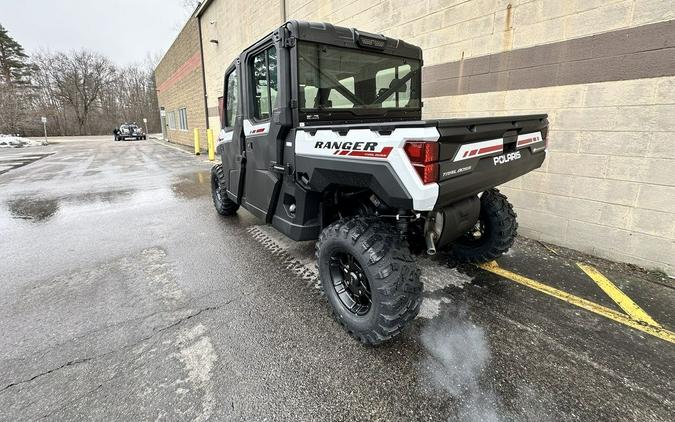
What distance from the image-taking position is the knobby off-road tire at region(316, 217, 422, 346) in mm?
2078

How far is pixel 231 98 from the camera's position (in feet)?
13.7

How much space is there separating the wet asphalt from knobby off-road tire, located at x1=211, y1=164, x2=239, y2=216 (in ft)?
4.78

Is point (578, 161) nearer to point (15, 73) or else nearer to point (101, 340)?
point (101, 340)

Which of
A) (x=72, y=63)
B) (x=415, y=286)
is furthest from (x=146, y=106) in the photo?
(x=415, y=286)

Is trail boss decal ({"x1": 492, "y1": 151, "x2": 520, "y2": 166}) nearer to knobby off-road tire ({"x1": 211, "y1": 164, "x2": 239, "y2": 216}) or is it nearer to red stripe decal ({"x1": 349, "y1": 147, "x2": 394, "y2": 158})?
red stripe decal ({"x1": 349, "y1": 147, "x2": 394, "y2": 158})

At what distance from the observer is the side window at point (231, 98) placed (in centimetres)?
389

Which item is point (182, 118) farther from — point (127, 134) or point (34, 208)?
point (34, 208)

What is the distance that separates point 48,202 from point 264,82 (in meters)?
6.50

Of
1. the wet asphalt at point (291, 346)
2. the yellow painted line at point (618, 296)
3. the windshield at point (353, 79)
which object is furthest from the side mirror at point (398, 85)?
the yellow painted line at point (618, 296)

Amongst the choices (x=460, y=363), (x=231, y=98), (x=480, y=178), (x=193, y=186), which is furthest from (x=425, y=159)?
(x=193, y=186)

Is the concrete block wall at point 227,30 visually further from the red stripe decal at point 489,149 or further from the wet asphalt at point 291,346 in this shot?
the red stripe decal at point 489,149

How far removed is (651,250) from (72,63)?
66.1m

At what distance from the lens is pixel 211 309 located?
2793 millimetres

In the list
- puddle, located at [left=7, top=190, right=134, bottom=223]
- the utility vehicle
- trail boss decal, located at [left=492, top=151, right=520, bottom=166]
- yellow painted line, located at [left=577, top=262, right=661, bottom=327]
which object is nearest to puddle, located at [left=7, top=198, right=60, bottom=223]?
puddle, located at [left=7, top=190, right=134, bottom=223]
